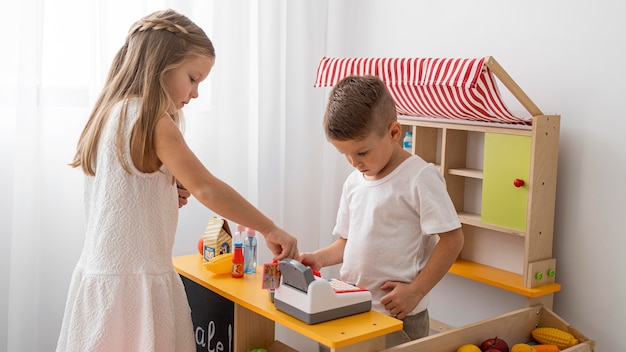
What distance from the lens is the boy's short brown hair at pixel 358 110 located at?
5.74 ft

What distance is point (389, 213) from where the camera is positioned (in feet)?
6.09

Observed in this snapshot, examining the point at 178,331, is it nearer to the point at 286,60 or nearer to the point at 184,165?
the point at 184,165

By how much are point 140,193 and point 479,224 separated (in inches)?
47.9

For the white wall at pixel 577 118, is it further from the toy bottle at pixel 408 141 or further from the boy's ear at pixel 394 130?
the boy's ear at pixel 394 130

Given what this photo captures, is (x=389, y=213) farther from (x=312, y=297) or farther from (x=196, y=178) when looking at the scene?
Result: (x=196, y=178)

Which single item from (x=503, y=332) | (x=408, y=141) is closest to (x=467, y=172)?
(x=408, y=141)

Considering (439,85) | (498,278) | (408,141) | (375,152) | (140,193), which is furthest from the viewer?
(408,141)

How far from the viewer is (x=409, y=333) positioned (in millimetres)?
1917

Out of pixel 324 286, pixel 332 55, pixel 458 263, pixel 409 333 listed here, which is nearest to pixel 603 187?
pixel 458 263

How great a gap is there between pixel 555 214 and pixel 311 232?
110 cm

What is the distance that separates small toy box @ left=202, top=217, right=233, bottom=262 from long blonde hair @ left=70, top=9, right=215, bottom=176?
17.6 inches

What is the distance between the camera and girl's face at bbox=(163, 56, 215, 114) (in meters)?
1.70

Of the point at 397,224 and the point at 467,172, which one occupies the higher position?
the point at 467,172

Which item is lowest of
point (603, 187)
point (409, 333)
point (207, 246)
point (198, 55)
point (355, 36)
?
point (409, 333)
